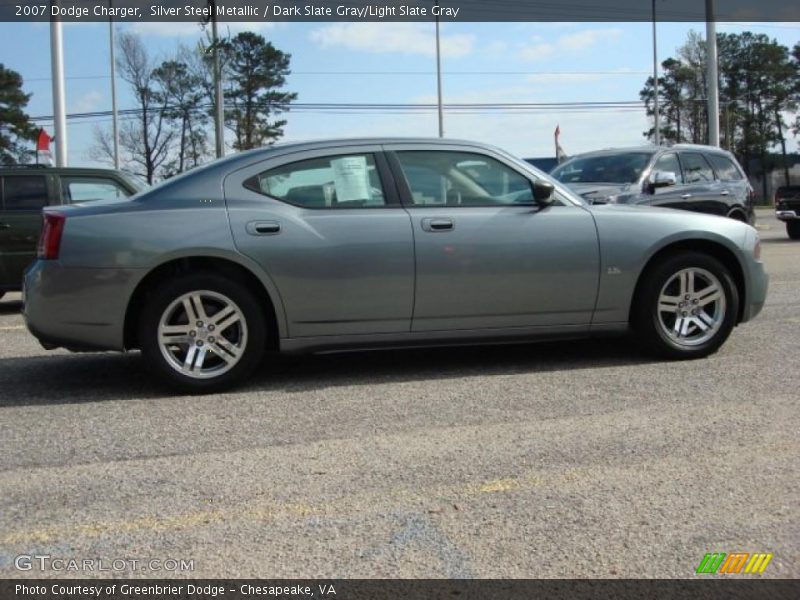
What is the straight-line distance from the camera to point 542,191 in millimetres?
5297

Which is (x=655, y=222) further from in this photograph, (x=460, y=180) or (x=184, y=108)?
(x=184, y=108)

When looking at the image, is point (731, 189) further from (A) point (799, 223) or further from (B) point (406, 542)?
(B) point (406, 542)

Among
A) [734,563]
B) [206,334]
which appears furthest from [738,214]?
[734,563]

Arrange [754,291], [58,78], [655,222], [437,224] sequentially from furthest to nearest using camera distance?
[58,78] → [754,291] → [655,222] → [437,224]

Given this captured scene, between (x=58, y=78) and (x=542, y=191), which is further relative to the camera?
(x=58, y=78)

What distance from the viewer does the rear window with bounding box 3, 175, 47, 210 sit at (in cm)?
925

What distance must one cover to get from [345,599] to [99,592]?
0.78 m

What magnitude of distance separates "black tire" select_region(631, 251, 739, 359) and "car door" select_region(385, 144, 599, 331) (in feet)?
1.44

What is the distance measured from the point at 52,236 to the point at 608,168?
822cm

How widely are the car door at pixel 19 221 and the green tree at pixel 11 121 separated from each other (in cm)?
5094

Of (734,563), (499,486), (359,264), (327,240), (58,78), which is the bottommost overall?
(734,563)

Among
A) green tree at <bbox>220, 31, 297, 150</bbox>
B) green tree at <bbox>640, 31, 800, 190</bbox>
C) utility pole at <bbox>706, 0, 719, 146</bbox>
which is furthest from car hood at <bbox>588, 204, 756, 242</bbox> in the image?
green tree at <bbox>640, 31, 800, 190</bbox>

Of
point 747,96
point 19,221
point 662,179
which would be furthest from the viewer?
point 747,96

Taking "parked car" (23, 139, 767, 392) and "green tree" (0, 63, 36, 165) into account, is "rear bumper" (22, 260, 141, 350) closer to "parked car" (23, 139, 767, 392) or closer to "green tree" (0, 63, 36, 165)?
"parked car" (23, 139, 767, 392)
